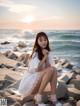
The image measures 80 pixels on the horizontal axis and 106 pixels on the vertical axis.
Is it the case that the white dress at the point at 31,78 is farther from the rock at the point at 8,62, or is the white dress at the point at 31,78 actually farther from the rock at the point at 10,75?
the rock at the point at 8,62

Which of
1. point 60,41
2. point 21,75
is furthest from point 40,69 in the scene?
point 60,41

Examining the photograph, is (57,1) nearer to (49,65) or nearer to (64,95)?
(49,65)

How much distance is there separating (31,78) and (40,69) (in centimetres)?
10

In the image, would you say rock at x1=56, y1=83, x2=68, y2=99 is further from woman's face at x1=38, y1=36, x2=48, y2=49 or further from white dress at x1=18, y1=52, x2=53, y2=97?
woman's face at x1=38, y1=36, x2=48, y2=49

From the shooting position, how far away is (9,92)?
2201 mm

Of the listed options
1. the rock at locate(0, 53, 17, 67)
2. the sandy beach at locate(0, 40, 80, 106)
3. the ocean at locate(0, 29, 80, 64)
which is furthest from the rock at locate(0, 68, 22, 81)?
the ocean at locate(0, 29, 80, 64)

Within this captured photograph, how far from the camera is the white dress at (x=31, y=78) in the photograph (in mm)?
2010

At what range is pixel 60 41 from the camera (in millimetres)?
2455

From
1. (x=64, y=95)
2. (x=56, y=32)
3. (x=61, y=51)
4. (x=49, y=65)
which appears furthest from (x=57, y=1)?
(x=64, y=95)

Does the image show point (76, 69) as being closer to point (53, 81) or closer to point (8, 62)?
point (53, 81)

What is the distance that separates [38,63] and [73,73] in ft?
1.92

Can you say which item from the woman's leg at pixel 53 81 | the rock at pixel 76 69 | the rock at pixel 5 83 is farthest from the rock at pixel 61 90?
the rock at pixel 5 83

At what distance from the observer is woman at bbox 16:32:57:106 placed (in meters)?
1.98

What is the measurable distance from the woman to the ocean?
1.09ft
